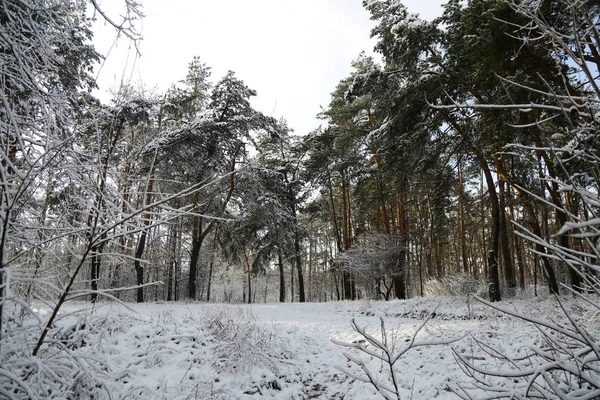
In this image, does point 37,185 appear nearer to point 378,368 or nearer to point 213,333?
point 213,333

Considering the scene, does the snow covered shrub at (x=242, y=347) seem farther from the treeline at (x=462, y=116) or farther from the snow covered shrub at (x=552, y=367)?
the treeline at (x=462, y=116)

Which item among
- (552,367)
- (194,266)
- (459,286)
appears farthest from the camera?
(194,266)

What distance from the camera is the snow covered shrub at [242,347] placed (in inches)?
194

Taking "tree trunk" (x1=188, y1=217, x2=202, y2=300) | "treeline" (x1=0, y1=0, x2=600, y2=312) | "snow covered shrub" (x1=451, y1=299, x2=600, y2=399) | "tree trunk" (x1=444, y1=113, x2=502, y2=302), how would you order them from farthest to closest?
1. "tree trunk" (x1=188, y1=217, x2=202, y2=300)
2. "tree trunk" (x1=444, y1=113, x2=502, y2=302)
3. "treeline" (x1=0, y1=0, x2=600, y2=312)
4. "snow covered shrub" (x1=451, y1=299, x2=600, y2=399)

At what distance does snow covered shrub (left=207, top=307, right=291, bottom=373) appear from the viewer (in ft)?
16.1

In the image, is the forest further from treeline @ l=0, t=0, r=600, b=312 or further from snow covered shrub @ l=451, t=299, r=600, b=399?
snow covered shrub @ l=451, t=299, r=600, b=399

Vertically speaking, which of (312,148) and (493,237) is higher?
(312,148)

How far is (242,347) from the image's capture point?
5.17 metres

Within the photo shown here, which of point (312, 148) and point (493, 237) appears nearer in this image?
point (493, 237)

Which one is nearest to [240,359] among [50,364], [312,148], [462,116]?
[50,364]

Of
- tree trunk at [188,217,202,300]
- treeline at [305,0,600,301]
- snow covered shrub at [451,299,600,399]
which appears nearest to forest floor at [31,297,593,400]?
snow covered shrub at [451,299,600,399]

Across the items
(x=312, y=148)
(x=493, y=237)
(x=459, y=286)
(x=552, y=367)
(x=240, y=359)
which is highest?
(x=312, y=148)

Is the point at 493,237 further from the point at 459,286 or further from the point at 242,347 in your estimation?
the point at 242,347

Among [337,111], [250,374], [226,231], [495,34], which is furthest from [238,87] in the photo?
[250,374]
